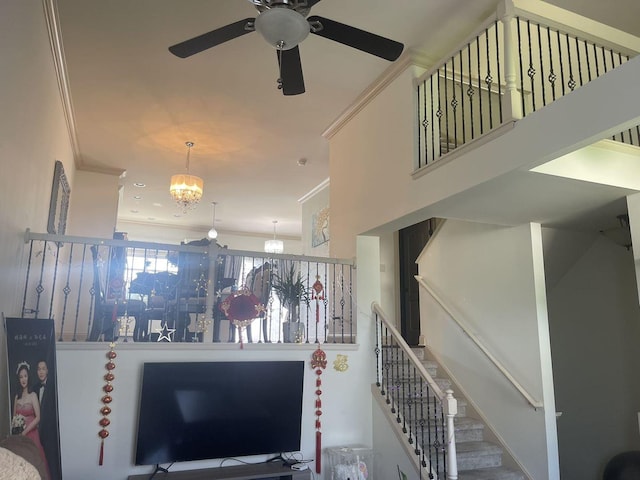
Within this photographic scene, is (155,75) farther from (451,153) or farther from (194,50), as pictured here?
(451,153)

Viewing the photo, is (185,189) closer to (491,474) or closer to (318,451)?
(318,451)

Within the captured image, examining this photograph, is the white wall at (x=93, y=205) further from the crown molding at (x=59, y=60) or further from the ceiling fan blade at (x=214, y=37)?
the ceiling fan blade at (x=214, y=37)

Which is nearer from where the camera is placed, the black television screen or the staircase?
the black television screen

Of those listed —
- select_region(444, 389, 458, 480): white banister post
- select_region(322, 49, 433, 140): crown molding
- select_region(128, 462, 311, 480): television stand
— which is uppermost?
select_region(322, 49, 433, 140): crown molding

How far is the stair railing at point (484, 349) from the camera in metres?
4.16

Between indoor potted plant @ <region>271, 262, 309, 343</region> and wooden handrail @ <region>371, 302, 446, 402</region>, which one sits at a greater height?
indoor potted plant @ <region>271, 262, 309, 343</region>

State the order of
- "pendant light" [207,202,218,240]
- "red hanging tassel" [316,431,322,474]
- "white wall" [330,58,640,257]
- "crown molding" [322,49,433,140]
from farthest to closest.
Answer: "pendant light" [207,202,218,240]
"crown molding" [322,49,433,140]
"red hanging tassel" [316,431,322,474]
"white wall" [330,58,640,257]

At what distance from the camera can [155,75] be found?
4.65m

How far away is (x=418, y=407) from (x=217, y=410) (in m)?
2.27

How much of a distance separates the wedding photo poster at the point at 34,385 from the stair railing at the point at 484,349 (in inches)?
154

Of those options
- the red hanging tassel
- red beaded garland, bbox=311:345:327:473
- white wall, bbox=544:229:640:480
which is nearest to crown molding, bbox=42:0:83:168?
red beaded garland, bbox=311:345:327:473

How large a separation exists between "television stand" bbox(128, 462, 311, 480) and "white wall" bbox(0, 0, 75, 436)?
1.32 metres

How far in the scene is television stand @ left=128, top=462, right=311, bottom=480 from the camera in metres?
3.68

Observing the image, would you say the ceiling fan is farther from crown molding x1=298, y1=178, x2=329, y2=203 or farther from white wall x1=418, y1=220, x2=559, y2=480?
crown molding x1=298, y1=178, x2=329, y2=203
